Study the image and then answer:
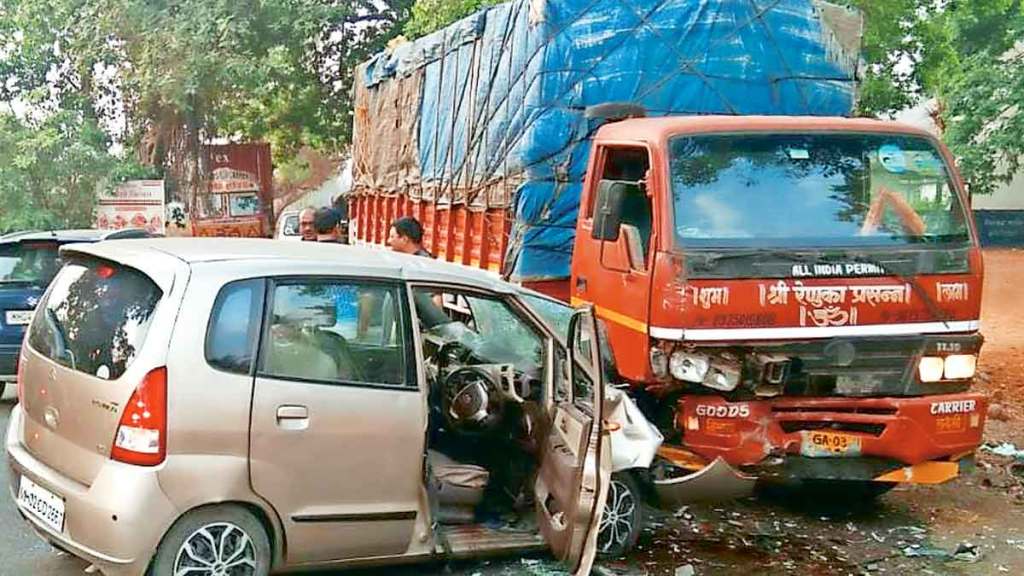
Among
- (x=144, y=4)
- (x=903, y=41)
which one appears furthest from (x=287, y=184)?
(x=903, y=41)

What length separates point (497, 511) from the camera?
532cm

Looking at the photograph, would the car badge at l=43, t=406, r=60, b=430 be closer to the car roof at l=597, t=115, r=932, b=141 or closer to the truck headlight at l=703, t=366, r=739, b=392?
the truck headlight at l=703, t=366, r=739, b=392

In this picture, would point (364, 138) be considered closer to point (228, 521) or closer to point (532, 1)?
point (532, 1)

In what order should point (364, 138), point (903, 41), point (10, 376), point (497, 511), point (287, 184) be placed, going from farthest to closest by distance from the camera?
point (287, 184), point (903, 41), point (364, 138), point (10, 376), point (497, 511)

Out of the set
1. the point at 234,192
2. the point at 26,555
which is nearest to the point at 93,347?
the point at 26,555

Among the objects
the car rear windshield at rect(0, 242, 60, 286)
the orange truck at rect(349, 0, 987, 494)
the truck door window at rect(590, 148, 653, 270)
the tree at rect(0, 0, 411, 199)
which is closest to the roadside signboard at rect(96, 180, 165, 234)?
the tree at rect(0, 0, 411, 199)

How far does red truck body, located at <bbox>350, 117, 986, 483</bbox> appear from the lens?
5566mm

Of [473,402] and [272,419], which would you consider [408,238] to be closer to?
[473,402]

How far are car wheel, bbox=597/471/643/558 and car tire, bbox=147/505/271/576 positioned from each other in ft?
5.64

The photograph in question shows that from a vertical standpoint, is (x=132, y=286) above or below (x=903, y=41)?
below

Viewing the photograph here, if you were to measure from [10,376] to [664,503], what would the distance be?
20.3 feet

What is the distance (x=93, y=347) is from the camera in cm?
451

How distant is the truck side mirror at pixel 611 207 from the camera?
233 inches

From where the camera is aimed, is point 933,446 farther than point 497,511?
Yes
